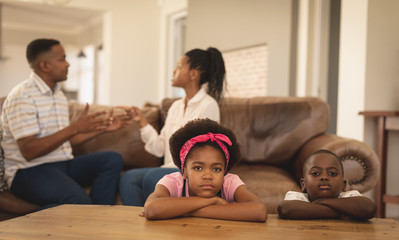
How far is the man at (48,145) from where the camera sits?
96.7 inches

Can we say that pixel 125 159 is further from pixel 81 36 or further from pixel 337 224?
pixel 81 36

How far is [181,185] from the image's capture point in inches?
69.5

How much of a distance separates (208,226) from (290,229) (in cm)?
23

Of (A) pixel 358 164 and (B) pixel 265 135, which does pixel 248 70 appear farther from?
(A) pixel 358 164

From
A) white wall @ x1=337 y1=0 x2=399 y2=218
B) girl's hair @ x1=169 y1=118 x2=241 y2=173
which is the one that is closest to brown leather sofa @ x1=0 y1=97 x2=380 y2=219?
girl's hair @ x1=169 y1=118 x2=241 y2=173

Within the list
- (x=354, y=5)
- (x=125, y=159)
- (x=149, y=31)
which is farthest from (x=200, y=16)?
(x=125, y=159)

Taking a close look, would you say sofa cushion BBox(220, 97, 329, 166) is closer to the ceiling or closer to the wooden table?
the wooden table

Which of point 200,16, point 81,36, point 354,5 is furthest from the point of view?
point 81,36

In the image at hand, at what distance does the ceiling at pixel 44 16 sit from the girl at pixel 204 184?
25.1ft

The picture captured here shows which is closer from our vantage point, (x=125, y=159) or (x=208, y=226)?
(x=208, y=226)

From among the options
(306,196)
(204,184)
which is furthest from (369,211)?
(204,184)

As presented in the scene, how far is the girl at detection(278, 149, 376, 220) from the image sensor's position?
1525mm

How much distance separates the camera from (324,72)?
5770 millimetres

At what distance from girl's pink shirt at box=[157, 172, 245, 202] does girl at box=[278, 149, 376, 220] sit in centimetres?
19
